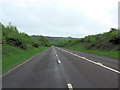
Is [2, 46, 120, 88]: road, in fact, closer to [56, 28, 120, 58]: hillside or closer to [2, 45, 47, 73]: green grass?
[2, 45, 47, 73]: green grass

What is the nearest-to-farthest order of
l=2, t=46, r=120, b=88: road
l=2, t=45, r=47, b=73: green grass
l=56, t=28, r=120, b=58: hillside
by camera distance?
1. l=2, t=46, r=120, b=88: road
2. l=2, t=45, r=47, b=73: green grass
3. l=56, t=28, r=120, b=58: hillside

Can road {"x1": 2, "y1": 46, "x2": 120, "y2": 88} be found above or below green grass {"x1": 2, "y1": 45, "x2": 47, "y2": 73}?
above

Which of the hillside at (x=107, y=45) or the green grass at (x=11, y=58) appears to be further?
the hillside at (x=107, y=45)

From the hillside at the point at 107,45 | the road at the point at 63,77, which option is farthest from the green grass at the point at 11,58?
the hillside at the point at 107,45

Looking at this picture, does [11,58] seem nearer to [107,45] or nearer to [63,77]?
[63,77]

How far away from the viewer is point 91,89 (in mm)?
4801

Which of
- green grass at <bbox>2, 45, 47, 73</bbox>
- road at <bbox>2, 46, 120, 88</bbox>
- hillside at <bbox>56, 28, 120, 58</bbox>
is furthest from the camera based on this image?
hillside at <bbox>56, 28, 120, 58</bbox>

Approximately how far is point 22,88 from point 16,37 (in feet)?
113

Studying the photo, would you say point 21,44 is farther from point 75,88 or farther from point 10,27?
point 75,88

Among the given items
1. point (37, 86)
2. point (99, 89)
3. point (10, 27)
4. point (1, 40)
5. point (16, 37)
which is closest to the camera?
point (99, 89)

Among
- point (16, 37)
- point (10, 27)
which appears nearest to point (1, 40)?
point (16, 37)

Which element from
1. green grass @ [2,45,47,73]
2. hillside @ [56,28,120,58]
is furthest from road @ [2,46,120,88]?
hillside @ [56,28,120,58]

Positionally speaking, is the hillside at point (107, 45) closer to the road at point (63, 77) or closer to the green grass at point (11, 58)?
the road at point (63, 77)

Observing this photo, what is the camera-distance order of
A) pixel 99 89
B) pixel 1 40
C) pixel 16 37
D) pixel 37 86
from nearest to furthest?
pixel 99 89
pixel 37 86
pixel 1 40
pixel 16 37
